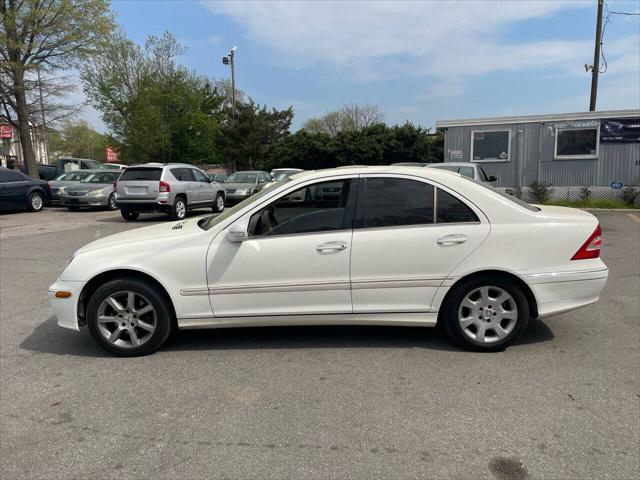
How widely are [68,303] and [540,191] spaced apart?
1676 cm

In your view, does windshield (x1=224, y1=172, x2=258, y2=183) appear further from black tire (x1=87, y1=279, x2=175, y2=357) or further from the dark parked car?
black tire (x1=87, y1=279, x2=175, y2=357)

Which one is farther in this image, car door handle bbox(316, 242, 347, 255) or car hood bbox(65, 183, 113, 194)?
car hood bbox(65, 183, 113, 194)

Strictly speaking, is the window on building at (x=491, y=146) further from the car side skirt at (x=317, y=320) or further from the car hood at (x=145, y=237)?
the car hood at (x=145, y=237)

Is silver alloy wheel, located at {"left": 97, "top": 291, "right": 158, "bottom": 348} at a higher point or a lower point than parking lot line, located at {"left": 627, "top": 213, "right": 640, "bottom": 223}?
higher

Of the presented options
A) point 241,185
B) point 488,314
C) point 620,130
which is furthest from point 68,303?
point 620,130

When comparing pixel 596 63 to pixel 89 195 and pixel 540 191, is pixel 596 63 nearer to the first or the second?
pixel 540 191

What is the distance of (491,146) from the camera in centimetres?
1870

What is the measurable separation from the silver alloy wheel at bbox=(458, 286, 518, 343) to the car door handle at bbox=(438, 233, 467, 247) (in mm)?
435

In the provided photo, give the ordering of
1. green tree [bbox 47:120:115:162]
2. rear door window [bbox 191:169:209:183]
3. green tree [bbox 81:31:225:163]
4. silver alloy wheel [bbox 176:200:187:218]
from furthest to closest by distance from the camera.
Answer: green tree [bbox 47:120:115:162] < green tree [bbox 81:31:225:163] < rear door window [bbox 191:169:209:183] < silver alloy wheel [bbox 176:200:187:218]

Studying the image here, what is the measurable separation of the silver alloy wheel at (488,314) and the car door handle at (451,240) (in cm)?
44

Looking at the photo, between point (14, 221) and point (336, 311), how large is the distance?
14.3m

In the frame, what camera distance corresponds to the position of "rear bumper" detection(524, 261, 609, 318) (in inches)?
163

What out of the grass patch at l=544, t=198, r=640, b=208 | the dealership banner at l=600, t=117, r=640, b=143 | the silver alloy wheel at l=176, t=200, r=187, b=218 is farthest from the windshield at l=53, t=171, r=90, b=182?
the dealership banner at l=600, t=117, r=640, b=143

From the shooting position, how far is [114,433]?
3.05 metres
